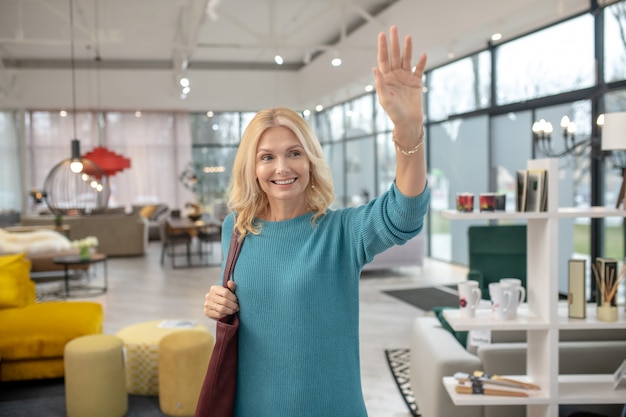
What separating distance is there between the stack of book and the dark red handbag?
6.25 feet

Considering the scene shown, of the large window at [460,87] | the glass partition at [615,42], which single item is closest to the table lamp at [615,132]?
the glass partition at [615,42]

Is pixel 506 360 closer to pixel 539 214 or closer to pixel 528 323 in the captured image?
pixel 528 323

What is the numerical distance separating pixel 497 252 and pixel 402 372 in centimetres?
210

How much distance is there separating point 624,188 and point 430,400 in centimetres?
163

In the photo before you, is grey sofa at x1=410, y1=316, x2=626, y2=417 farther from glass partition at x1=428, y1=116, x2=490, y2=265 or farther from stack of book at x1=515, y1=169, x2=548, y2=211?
glass partition at x1=428, y1=116, x2=490, y2=265

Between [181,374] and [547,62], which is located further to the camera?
[547,62]

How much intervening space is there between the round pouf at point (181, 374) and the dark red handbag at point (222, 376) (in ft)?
9.14

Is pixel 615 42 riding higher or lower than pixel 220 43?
lower

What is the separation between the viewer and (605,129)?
3.42m

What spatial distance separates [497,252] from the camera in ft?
21.9

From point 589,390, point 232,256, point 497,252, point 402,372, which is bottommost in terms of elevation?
point 402,372

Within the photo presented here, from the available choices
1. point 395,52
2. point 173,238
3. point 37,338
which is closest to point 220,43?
point 173,238

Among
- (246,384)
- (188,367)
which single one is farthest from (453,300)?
(246,384)

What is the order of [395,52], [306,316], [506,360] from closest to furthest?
[395,52], [306,316], [506,360]
